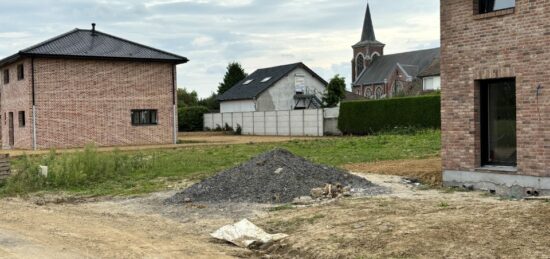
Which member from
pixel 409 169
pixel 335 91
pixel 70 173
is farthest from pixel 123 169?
pixel 335 91

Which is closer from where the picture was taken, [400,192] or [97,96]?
[400,192]

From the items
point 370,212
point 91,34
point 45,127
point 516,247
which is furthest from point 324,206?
point 91,34

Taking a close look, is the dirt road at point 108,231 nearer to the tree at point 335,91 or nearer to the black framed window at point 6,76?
the black framed window at point 6,76

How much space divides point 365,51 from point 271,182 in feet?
291

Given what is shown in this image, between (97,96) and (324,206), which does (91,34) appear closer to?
(97,96)

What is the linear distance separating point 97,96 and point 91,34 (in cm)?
436

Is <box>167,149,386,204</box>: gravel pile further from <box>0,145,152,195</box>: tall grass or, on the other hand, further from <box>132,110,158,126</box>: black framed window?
<box>132,110,158,126</box>: black framed window

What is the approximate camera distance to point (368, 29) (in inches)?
4070

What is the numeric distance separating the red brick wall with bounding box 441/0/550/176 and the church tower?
84601 mm

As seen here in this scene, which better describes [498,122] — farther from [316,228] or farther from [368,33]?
[368,33]

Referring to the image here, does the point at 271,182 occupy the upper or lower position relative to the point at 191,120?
lower

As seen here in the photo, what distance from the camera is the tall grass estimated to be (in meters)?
16.2

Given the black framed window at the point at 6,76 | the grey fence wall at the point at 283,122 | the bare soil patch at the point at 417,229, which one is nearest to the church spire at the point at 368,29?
the grey fence wall at the point at 283,122

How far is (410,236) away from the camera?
7980 mm
